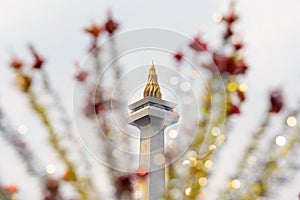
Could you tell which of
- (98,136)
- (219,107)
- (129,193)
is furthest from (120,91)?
(129,193)

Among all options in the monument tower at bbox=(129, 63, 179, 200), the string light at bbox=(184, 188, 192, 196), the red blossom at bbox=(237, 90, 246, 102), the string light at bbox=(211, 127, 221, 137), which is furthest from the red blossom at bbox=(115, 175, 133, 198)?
the monument tower at bbox=(129, 63, 179, 200)

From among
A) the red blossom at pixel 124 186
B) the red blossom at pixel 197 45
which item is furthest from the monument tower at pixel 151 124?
the red blossom at pixel 124 186

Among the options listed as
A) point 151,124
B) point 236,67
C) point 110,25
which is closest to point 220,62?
point 236,67

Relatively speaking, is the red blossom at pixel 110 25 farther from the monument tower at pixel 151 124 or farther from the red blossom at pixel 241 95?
the monument tower at pixel 151 124

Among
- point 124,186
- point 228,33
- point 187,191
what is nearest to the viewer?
point 124,186

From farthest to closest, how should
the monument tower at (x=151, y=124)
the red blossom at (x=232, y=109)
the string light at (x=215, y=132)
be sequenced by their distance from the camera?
the monument tower at (x=151, y=124)
the string light at (x=215, y=132)
the red blossom at (x=232, y=109)

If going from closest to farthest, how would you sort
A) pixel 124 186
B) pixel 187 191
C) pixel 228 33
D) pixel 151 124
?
1. pixel 124 186
2. pixel 187 191
3. pixel 228 33
4. pixel 151 124

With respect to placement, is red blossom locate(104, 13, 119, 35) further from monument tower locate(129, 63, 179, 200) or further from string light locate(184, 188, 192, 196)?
monument tower locate(129, 63, 179, 200)

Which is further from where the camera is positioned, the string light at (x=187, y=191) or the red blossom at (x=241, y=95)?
the red blossom at (x=241, y=95)

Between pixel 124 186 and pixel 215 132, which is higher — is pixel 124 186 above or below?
below

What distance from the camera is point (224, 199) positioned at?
851cm

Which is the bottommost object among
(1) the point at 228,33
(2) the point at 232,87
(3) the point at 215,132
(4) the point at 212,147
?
(4) the point at 212,147

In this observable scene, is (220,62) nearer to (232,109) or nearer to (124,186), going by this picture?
(232,109)

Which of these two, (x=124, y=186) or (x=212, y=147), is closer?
(x=124, y=186)
